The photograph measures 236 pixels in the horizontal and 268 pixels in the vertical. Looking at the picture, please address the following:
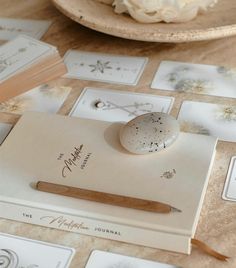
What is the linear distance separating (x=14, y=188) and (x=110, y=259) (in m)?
0.14

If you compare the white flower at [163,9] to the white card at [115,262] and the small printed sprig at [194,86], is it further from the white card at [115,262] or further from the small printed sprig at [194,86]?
the white card at [115,262]

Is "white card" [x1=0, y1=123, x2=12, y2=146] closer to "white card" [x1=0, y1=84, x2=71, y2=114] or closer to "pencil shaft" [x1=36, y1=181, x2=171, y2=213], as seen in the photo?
"white card" [x1=0, y1=84, x2=71, y2=114]

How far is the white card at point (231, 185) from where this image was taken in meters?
0.62

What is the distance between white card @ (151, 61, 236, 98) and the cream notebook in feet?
0.51

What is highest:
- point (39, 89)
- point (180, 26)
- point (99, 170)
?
point (180, 26)

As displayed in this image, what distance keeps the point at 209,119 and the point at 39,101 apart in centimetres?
26

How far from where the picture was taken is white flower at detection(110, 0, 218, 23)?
31.9 inches

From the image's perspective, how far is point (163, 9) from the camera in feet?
2.68

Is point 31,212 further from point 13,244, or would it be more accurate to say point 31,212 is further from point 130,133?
point 130,133

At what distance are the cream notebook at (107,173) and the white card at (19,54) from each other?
0.14m

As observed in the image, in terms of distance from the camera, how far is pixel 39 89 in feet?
2.75

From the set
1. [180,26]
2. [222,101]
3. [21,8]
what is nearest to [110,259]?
[222,101]

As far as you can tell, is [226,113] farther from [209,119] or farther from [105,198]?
[105,198]

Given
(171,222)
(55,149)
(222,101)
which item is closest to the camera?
(171,222)
